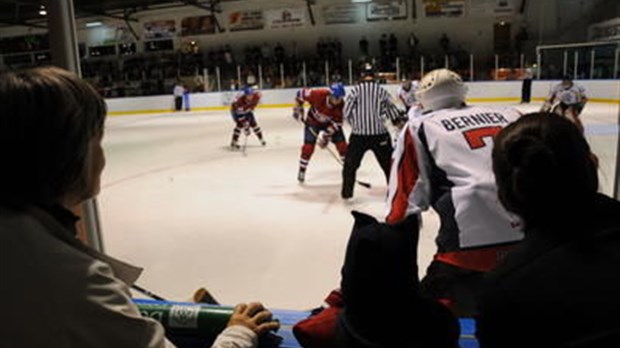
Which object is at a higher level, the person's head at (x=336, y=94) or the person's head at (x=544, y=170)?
the person's head at (x=544, y=170)

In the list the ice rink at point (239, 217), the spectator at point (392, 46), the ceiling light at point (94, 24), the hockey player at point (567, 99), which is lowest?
the ice rink at point (239, 217)

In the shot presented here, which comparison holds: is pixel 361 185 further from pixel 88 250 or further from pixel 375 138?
pixel 88 250

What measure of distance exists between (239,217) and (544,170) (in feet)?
13.6

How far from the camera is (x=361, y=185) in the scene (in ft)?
20.1

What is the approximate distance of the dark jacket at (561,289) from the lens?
84 centimetres

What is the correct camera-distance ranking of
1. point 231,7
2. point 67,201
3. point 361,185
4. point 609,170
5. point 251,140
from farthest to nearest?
point 231,7 < point 251,140 < point 361,185 < point 609,170 < point 67,201

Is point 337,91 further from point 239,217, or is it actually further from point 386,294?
point 386,294

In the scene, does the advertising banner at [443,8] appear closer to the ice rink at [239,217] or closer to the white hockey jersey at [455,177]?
the ice rink at [239,217]

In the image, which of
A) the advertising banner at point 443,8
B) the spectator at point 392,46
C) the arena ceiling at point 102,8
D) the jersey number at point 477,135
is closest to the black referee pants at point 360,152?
the jersey number at point 477,135

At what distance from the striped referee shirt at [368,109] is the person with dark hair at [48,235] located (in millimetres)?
4448

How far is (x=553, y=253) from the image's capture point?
91 centimetres

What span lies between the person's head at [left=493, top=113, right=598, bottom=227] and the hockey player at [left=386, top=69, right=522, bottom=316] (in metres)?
0.65

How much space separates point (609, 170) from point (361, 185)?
2398mm

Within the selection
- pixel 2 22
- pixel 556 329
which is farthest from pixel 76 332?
pixel 2 22
